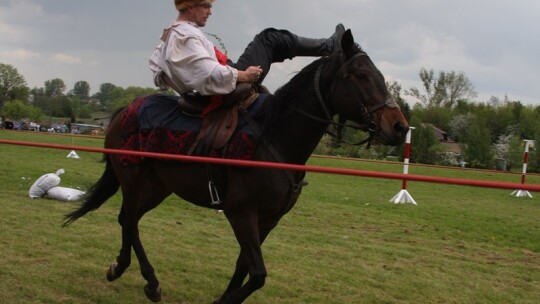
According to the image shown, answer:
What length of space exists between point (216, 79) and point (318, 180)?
12196 mm

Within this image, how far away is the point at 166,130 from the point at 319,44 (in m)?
1.39

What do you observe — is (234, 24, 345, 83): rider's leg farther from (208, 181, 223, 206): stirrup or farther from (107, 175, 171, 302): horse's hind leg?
(107, 175, 171, 302): horse's hind leg

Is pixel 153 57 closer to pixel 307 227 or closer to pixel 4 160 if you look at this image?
pixel 307 227

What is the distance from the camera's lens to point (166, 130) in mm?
4160

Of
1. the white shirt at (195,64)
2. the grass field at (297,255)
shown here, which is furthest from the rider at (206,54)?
the grass field at (297,255)

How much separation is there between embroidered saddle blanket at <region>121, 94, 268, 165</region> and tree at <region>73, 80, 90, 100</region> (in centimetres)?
12360

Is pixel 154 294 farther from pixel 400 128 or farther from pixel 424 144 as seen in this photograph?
pixel 424 144

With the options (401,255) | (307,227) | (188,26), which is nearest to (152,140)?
(188,26)

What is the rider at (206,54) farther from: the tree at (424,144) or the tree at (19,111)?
the tree at (19,111)

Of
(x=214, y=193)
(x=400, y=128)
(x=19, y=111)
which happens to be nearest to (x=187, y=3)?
(x=214, y=193)

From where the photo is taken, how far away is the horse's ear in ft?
11.2

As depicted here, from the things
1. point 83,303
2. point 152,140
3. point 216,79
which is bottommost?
point 83,303

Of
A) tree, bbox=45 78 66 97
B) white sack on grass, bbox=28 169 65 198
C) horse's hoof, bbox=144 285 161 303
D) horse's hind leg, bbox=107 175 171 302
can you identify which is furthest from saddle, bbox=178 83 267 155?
tree, bbox=45 78 66 97

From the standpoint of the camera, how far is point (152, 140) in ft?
13.9
